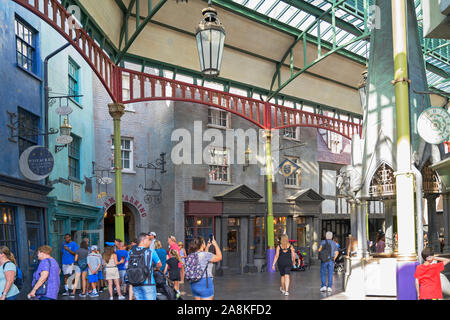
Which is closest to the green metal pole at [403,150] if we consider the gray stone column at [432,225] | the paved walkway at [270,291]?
the paved walkway at [270,291]

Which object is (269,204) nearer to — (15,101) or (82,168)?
(82,168)

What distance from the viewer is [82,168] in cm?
1805

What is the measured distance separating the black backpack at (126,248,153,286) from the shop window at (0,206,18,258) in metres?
5.82

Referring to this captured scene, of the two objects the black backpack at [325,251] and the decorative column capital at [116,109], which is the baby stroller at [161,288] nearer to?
the black backpack at [325,251]

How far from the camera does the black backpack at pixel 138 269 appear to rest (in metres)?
7.29

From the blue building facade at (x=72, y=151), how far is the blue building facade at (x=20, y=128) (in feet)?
2.08

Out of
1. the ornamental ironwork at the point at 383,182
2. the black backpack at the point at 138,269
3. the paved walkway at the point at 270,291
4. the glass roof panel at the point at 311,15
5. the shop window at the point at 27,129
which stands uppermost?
the glass roof panel at the point at 311,15

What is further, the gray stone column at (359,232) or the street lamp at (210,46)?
the gray stone column at (359,232)

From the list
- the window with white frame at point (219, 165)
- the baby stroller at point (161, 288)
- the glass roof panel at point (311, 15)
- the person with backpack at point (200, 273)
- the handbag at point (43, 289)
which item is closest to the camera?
the handbag at point (43, 289)

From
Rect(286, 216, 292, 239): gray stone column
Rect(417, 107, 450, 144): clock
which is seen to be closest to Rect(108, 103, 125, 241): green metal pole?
Rect(417, 107, 450, 144): clock

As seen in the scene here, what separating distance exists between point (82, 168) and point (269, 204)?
26.8 ft

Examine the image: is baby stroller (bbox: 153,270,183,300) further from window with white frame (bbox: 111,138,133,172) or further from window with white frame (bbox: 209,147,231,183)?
window with white frame (bbox: 209,147,231,183)
